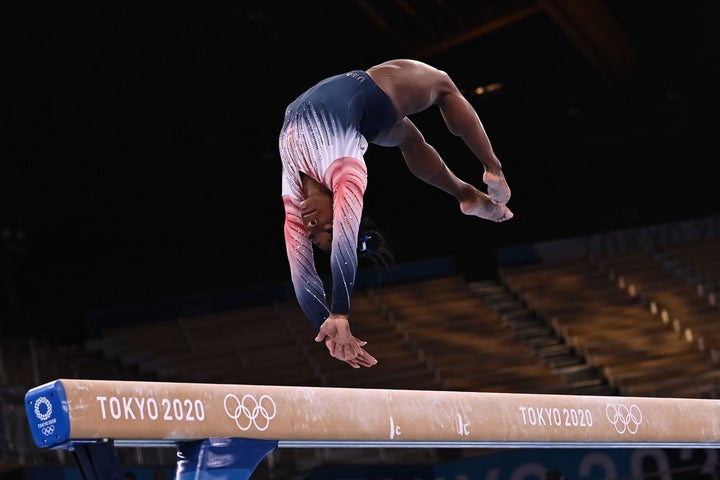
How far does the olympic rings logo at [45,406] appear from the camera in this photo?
13.0 feet

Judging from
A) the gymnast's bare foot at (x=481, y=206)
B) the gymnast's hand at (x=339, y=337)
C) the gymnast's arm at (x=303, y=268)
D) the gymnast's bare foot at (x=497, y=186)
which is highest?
the gymnast's bare foot at (x=481, y=206)

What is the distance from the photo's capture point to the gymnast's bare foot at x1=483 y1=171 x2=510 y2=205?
206 inches

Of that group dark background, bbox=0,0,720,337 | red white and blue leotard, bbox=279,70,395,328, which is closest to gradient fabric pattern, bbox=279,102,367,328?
red white and blue leotard, bbox=279,70,395,328

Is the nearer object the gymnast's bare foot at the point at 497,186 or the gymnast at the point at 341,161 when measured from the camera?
the gymnast at the point at 341,161

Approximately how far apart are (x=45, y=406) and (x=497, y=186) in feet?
7.70

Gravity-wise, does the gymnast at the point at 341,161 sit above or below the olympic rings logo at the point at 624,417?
above

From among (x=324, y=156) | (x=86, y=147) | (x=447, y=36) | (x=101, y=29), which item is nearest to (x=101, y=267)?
(x=86, y=147)

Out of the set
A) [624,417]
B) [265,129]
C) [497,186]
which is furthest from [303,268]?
[265,129]

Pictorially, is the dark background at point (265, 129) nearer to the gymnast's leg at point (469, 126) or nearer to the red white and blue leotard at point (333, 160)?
the gymnast's leg at point (469, 126)

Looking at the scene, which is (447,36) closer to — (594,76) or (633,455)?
(594,76)

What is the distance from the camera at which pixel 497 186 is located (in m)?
5.30

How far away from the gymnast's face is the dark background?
1037 centimetres

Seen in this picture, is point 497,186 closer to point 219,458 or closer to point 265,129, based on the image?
point 219,458

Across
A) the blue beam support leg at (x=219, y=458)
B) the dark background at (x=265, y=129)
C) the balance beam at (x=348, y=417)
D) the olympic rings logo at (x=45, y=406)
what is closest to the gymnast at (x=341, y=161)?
the balance beam at (x=348, y=417)
